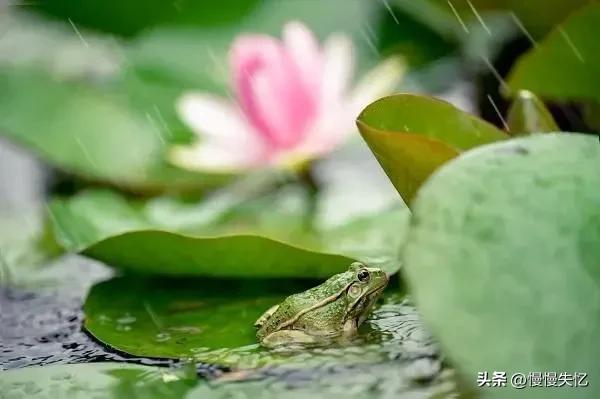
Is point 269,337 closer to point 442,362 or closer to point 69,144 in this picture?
point 442,362

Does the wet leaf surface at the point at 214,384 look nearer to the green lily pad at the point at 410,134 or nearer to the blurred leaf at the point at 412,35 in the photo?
the green lily pad at the point at 410,134

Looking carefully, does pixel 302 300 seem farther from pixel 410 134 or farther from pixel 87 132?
pixel 87 132

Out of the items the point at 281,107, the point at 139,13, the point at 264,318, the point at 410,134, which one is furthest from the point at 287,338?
the point at 139,13

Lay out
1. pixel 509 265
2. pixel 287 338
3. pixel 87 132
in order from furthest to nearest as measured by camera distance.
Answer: pixel 87 132, pixel 287 338, pixel 509 265

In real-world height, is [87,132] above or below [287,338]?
above

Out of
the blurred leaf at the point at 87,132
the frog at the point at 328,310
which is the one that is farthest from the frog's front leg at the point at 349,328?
the blurred leaf at the point at 87,132

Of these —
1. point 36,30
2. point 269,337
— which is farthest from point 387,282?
point 36,30
